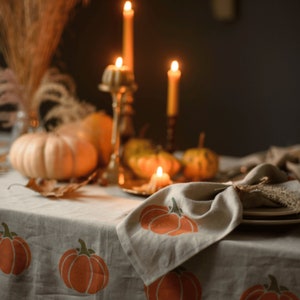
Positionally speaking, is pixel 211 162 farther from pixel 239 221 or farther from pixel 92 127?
pixel 239 221

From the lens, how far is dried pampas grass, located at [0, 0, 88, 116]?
1921mm

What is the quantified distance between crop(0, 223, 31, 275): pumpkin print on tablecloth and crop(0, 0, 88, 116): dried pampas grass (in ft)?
2.30

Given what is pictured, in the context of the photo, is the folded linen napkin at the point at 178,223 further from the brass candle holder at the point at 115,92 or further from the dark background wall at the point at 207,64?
the dark background wall at the point at 207,64

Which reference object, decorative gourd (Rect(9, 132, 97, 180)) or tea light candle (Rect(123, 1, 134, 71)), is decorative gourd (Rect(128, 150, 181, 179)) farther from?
tea light candle (Rect(123, 1, 134, 71))

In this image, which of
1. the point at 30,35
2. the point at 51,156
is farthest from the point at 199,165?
the point at 30,35

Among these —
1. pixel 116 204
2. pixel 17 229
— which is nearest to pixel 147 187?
pixel 116 204

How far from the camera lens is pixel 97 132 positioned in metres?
1.72

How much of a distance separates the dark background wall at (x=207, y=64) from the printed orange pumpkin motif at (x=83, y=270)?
198 cm

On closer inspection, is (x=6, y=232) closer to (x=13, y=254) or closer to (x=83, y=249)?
(x=13, y=254)

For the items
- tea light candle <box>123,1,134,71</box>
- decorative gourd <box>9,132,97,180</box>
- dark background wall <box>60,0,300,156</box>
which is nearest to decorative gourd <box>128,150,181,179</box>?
decorative gourd <box>9,132,97,180</box>

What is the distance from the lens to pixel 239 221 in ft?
3.67

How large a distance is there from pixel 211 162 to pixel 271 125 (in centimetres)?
152

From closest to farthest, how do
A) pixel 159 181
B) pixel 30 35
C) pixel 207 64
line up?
pixel 159 181, pixel 30 35, pixel 207 64

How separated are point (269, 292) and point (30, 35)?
1221 millimetres
